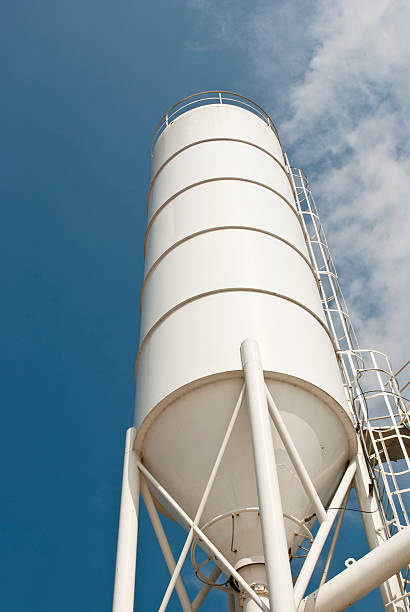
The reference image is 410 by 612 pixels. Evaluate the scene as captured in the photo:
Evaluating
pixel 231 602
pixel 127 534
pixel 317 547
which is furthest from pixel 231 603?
pixel 317 547

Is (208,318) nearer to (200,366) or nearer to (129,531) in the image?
(200,366)

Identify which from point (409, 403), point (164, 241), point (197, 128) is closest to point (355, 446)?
point (409, 403)

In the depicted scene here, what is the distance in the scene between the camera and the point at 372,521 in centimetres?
663

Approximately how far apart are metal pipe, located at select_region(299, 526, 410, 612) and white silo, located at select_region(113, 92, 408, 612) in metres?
0.25

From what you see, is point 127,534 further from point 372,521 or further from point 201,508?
point 372,521

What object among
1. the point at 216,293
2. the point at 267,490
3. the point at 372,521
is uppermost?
the point at 216,293

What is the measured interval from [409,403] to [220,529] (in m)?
3.70

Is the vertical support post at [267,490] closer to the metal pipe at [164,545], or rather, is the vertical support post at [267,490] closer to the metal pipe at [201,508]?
the metal pipe at [201,508]

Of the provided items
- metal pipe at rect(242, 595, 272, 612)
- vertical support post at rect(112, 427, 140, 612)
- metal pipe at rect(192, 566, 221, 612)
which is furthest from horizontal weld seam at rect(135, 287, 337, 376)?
metal pipe at rect(242, 595, 272, 612)

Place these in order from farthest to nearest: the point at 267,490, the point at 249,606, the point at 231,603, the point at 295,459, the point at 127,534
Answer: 1. the point at 231,603
2. the point at 127,534
3. the point at 249,606
4. the point at 295,459
5. the point at 267,490

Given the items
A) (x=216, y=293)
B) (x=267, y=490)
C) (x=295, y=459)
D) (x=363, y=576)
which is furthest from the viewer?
(x=216, y=293)

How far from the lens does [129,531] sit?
19.9ft

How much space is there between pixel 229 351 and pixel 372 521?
2.62m

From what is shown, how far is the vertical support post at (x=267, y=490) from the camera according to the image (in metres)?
4.20
